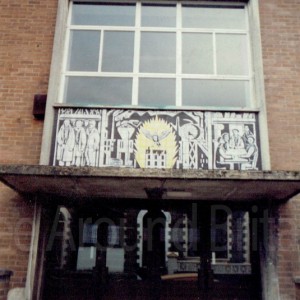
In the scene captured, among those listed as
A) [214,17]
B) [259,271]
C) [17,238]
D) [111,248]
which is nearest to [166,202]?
[111,248]

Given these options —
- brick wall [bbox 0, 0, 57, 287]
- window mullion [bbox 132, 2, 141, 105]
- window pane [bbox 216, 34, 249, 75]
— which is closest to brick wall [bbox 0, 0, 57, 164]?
brick wall [bbox 0, 0, 57, 287]

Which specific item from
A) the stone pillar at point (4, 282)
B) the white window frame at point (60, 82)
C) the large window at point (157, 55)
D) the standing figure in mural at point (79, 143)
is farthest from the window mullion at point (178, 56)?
the stone pillar at point (4, 282)

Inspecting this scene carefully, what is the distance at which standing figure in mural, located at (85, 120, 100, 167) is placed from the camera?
599 cm

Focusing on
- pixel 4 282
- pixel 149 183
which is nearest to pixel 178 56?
pixel 149 183

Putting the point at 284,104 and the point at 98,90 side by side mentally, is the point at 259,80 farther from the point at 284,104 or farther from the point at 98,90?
the point at 98,90

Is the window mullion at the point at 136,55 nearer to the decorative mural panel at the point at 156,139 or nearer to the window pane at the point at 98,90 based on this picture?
the window pane at the point at 98,90

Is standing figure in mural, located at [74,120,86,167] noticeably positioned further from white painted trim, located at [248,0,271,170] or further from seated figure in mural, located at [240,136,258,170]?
white painted trim, located at [248,0,271,170]

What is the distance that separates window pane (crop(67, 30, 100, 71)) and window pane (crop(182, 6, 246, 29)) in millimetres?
1704

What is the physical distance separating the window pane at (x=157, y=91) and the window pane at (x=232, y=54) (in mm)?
956

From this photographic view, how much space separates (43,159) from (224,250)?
3.27 metres

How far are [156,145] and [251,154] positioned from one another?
152cm

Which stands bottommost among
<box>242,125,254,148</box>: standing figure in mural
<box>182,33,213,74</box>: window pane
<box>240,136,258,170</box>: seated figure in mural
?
<box>240,136,258,170</box>: seated figure in mural

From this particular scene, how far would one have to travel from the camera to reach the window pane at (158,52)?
22.6 feet

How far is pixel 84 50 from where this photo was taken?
6.99m
